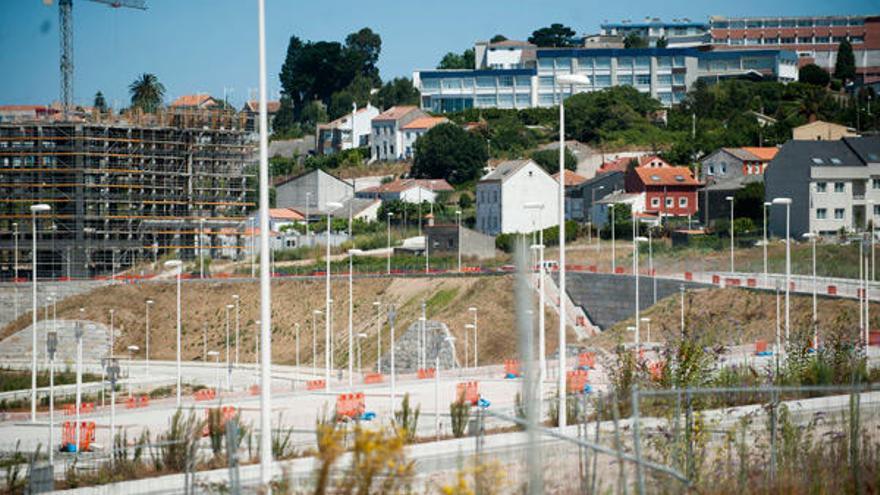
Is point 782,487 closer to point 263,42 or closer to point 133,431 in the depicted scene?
point 263,42

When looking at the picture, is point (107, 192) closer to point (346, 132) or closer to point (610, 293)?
point (610, 293)

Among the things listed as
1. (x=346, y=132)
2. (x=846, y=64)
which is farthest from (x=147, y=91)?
(x=846, y=64)

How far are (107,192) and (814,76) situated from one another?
73.8m

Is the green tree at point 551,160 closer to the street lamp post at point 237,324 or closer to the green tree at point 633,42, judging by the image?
the street lamp post at point 237,324

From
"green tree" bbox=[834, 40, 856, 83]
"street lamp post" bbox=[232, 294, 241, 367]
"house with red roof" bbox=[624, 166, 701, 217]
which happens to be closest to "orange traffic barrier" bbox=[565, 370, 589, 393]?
"street lamp post" bbox=[232, 294, 241, 367]

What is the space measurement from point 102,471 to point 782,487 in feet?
34.9

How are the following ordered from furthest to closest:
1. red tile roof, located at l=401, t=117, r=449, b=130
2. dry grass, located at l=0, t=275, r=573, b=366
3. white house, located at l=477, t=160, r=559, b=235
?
1. red tile roof, located at l=401, t=117, r=449, b=130
2. white house, located at l=477, t=160, r=559, b=235
3. dry grass, located at l=0, t=275, r=573, b=366

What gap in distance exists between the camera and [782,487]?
16.9 m

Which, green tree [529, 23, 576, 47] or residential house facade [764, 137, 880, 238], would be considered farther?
green tree [529, 23, 576, 47]

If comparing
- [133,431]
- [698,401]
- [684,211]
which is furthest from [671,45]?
[698,401]

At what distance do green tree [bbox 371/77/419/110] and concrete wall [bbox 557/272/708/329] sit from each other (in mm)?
77971

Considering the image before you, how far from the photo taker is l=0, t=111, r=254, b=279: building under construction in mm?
92250

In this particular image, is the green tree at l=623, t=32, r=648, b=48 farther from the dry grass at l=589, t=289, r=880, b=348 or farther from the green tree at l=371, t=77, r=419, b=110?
the dry grass at l=589, t=289, r=880, b=348

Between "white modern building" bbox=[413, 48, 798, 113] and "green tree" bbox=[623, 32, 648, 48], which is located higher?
"green tree" bbox=[623, 32, 648, 48]
